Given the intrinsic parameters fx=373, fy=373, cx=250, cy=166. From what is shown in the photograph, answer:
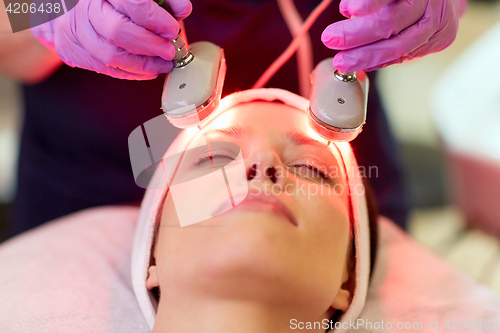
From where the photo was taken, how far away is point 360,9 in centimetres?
66

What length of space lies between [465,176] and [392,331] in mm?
822

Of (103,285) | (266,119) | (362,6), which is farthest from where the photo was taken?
(103,285)

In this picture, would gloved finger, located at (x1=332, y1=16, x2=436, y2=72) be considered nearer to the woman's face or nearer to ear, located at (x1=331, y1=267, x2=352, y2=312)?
the woman's face

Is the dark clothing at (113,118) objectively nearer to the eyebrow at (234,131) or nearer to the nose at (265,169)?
the eyebrow at (234,131)

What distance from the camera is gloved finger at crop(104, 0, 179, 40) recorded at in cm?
68

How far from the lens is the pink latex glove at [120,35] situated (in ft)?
2.26

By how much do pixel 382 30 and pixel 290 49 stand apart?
45 cm

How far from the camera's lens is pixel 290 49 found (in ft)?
3.69

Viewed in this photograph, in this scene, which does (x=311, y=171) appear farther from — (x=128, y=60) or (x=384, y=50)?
(x=128, y=60)

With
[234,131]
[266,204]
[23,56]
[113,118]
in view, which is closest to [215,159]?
[234,131]

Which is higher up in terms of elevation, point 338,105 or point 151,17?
point 151,17

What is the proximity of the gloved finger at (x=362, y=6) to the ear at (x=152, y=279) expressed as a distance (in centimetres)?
72

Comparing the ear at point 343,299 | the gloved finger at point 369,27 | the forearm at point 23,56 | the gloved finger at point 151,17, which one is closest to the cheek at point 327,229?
the ear at point 343,299

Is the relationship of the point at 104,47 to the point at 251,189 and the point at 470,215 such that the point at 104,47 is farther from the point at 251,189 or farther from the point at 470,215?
the point at 470,215
